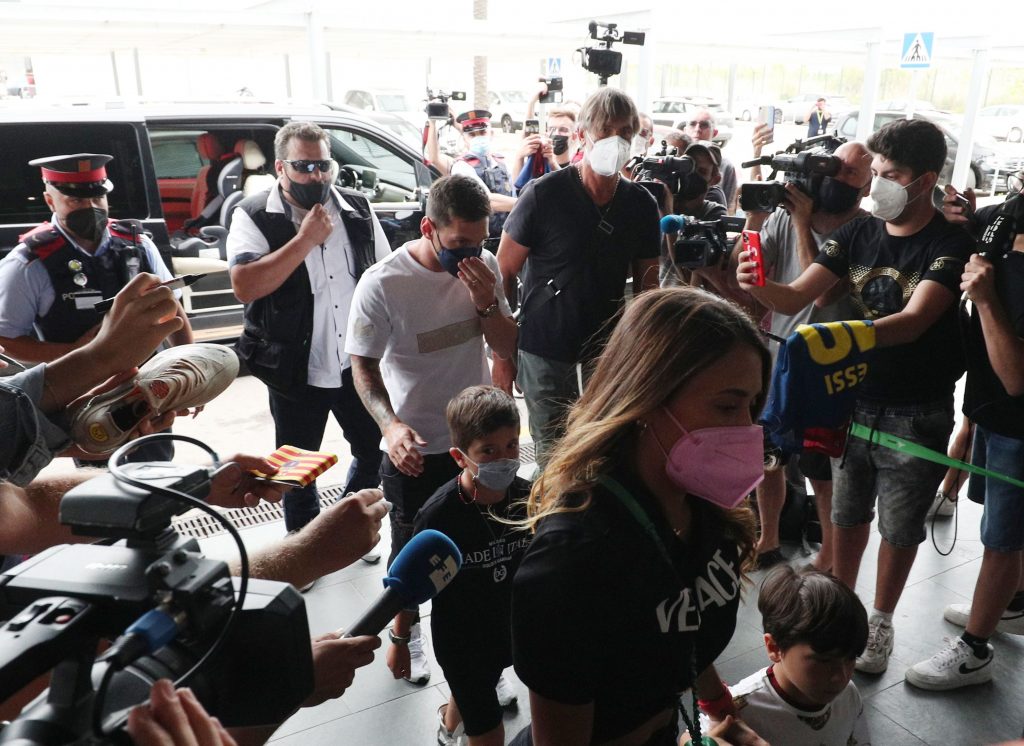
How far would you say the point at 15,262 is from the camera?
3.15 meters

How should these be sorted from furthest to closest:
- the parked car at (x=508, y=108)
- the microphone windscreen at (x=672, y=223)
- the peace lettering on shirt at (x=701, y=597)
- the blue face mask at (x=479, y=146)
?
the parked car at (x=508, y=108) → the blue face mask at (x=479, y=146) → the microphone windscreen at (x=672, y=223) → the peace lettering on shirt at (x=701, y=597)

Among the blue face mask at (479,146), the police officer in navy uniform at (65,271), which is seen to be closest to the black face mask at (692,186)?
the police officer in navy uniform at (65,271)

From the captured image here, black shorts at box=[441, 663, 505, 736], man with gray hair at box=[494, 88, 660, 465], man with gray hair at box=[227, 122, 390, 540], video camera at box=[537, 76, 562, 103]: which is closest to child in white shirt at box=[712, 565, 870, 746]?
black shorts at box=[441, 663, 505, 736]

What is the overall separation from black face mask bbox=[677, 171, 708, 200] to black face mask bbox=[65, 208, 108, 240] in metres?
2.88

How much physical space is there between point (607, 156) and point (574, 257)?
441 mm

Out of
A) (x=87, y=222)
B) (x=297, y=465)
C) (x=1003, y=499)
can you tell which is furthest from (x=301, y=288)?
(x=1003, y=499)

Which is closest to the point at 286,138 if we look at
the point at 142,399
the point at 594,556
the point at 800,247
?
the point at 142,399

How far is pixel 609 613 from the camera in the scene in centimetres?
132

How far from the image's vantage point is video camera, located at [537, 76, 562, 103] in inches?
274

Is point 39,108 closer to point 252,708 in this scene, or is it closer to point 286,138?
point 286,138

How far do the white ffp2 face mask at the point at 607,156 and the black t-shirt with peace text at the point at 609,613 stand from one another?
223cm

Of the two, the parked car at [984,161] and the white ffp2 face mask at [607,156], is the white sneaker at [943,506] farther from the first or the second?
the parked car at [984,161]

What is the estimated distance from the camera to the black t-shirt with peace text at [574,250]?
3.44 m

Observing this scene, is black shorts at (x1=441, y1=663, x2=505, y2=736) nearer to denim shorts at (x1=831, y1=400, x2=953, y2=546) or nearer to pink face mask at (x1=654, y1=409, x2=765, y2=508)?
pink face mask at (x1=654, y1=409, x2=765, y2=508)
